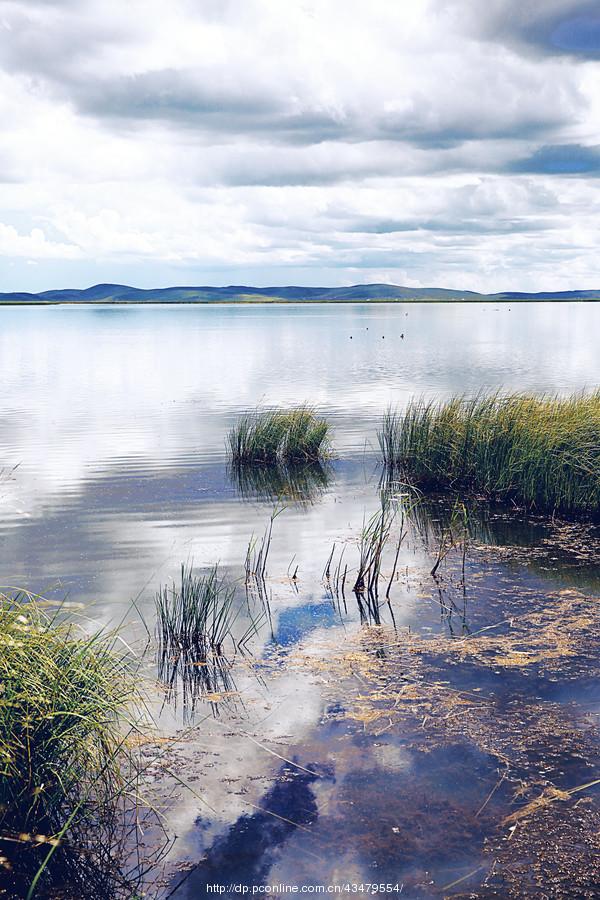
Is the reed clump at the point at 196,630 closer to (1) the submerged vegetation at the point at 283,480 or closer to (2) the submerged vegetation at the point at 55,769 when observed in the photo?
(2) the submerged vegetation at the point at 55,769

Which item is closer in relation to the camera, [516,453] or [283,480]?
[516,453]

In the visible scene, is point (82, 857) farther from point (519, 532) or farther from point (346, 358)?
point (346, 358)

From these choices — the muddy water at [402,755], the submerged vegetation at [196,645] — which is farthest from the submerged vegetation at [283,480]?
the submerged vegetation at [196,645]

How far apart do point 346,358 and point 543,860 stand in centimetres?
5939

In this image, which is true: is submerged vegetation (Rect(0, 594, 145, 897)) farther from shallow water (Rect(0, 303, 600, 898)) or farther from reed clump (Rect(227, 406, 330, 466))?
reed clump (Rect(227, 406, 330, 466))

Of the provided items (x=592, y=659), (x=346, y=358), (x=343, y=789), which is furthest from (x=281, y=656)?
(x=346, y=358)

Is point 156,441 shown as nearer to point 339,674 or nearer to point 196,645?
point 196,645

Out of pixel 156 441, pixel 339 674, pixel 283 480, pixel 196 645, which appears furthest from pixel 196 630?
pixel 156 441

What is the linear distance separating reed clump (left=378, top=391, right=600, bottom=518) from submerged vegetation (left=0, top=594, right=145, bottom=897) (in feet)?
36.5

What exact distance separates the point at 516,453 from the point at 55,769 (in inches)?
486

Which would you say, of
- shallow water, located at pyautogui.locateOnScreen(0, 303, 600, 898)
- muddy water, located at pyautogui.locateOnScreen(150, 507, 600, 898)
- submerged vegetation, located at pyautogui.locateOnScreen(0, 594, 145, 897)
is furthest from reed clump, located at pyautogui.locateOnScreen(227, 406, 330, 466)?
submerged vegetation, located at pyautogui.locateOnScreen(0, 594, 145, 897)

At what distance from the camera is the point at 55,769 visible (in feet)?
19.4

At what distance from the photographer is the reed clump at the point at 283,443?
21.3 metres

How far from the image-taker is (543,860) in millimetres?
5832
